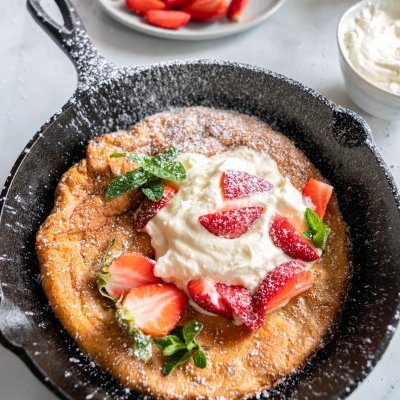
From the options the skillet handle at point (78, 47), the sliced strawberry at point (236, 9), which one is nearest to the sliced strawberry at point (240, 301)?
the skillet handle at point (78, 47)

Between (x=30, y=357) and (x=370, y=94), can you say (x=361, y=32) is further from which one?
(x=30, y=357)

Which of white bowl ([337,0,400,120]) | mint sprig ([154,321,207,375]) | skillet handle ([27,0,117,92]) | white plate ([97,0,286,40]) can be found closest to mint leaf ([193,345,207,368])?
mint sprig ([154,321,207,375])

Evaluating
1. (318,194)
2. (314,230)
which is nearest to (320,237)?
(314,230)

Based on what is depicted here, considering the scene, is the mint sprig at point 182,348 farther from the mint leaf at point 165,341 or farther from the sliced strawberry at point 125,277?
the sliced strawberry at point 125,277

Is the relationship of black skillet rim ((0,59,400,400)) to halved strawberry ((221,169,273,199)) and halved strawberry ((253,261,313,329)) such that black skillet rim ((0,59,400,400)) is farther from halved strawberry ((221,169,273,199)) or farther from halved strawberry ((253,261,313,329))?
halved strawberry ((221,169,273,199))

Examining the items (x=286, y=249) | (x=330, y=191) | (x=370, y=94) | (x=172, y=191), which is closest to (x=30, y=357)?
(x=172, y=191)
